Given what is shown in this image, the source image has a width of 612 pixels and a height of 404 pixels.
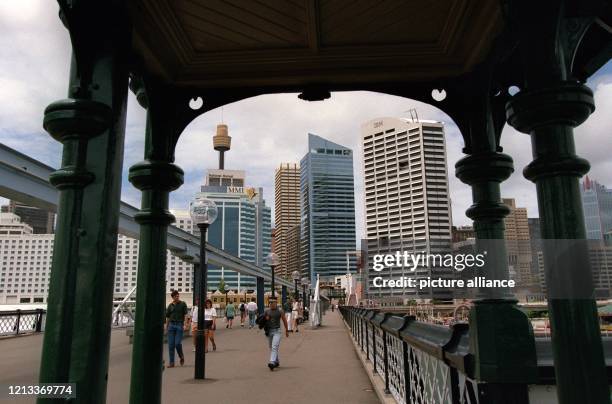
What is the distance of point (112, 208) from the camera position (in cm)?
244

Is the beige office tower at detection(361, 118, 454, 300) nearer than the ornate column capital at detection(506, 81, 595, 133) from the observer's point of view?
No

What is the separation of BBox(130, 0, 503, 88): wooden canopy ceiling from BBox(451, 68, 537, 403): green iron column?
0.36 m

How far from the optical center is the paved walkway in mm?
7477

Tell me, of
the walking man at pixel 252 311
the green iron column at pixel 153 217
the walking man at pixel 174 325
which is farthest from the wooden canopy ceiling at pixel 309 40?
the walking man at pixel 252 311

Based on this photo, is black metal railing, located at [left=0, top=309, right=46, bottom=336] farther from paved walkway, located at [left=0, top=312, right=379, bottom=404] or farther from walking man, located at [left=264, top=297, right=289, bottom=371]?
walking man, located at [left=264, top=297, right=289, bottom=371]

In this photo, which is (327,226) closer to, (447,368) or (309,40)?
(309,40)

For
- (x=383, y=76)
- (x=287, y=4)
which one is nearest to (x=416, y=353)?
(x=383, y=76)

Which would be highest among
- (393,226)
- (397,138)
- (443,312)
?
(397,138)

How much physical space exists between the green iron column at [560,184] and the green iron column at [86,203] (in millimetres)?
1985

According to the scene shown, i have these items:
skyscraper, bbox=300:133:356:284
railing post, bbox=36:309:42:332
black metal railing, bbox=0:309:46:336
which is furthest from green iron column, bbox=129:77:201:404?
skyscraper, bbox=300:133:356:284

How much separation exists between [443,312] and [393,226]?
73.4 meters

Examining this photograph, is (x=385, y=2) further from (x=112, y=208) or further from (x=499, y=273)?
(x=112, y=208)

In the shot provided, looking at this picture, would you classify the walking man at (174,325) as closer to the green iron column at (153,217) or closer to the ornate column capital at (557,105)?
the green iron column at (153,217)

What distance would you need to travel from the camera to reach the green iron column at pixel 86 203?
2.22 m
